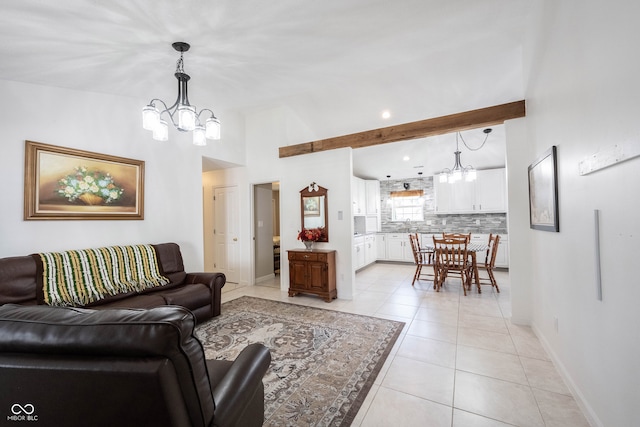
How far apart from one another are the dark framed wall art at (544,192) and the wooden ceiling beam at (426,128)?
2.52 feet

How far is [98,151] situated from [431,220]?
692cm

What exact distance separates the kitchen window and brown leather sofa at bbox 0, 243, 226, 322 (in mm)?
5355

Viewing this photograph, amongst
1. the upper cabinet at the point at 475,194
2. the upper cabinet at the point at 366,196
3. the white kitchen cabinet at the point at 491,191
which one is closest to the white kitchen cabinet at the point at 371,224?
the upper cabinet at the point at 366,196

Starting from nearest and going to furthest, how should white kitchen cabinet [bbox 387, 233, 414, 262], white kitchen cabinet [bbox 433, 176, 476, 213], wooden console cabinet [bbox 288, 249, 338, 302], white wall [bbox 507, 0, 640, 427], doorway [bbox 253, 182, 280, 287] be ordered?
1. white wall [bbox 507, 0, 640, 427]
2. wooden console cabinet [bbox 288, 249, 338, 302]
3. doorway [bbox 253, 182, 280, 287]
4. white kitchen cabinet [bbox 433, 176, 476, 213]
5. white kitchen cabinet [bbox 387, 233, 414, 262]

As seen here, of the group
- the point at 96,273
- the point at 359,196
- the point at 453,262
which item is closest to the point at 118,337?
the point at 96,273

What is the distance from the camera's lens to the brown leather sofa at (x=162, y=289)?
2.28m

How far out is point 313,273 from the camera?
414 centimetres

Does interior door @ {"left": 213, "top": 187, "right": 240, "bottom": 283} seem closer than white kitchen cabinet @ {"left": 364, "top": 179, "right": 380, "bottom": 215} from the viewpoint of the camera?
Yes

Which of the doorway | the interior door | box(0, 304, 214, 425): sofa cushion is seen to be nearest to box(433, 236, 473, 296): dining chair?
the doorway

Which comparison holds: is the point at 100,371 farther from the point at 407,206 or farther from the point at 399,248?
the point at 407,206

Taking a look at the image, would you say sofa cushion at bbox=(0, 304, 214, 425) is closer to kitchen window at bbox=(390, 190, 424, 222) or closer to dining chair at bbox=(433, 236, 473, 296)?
dining chair at bbox=(433, 236, 473, 296)

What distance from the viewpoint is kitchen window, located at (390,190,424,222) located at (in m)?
7.08

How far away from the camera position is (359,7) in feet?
6.67

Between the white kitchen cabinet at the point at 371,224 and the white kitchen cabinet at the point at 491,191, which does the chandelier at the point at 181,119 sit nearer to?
the white kitchen cabinet at the point at 371,224
